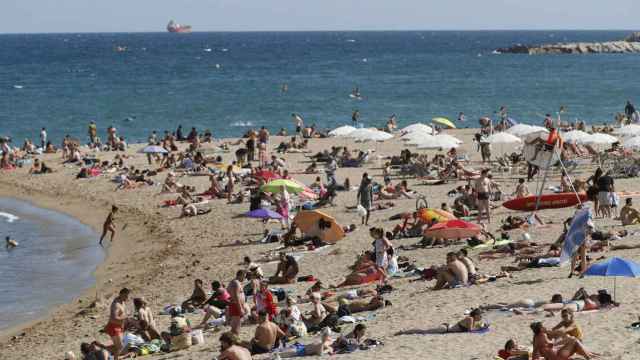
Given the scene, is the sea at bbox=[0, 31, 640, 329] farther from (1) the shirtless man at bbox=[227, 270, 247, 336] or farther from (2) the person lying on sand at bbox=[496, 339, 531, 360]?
(2) the person lying on sand at bbox=[496, 339, 531, 360]

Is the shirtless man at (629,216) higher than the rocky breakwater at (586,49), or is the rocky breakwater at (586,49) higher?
the shirtless man at (629,216)

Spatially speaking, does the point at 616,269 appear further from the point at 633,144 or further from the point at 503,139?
the point at 503,139

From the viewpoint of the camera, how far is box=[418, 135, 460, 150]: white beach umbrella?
31.8 m

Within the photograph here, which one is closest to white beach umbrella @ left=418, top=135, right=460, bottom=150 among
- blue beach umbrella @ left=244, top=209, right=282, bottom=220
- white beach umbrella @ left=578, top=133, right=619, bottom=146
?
white beach umbrella @ left=578, top=133, right=619, bottom=146

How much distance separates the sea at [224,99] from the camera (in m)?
26.1

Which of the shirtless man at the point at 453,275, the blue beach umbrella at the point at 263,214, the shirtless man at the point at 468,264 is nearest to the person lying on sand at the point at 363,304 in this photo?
the shirtless man at the point at 453,275

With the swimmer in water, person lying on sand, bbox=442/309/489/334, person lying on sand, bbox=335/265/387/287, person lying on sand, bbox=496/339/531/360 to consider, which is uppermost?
person lying on sand, bbox=496/339/531/360

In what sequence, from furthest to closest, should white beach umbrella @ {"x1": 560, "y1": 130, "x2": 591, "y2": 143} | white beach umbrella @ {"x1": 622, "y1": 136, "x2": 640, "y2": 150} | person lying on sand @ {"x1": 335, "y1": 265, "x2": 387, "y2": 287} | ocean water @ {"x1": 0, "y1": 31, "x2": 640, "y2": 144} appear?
ocean water @ {"x1": 0, "y1": 31, "x2": 640, "y2": 144}, white beach umbrella @ {"x1": 560, "y1": 130, "x2": 591, "y2": 143}, white beach umbrella @ {"x1": 622, "y1": 136, "x2": 640, "y2": 150}, person lying on sand @ {"x1": 335, "y1": 265, "x2": 387, "y2": 287}

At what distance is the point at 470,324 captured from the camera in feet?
50.0

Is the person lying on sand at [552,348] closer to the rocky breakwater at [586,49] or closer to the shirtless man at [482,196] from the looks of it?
the shirtless man at [482,196]

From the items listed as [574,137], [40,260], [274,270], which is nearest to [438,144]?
[574,137]

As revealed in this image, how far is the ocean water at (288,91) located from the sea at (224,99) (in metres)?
0.11

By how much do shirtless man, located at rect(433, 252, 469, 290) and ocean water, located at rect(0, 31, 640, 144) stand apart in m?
36.3

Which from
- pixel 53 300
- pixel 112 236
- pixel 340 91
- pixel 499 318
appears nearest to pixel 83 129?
pixel 340 91
